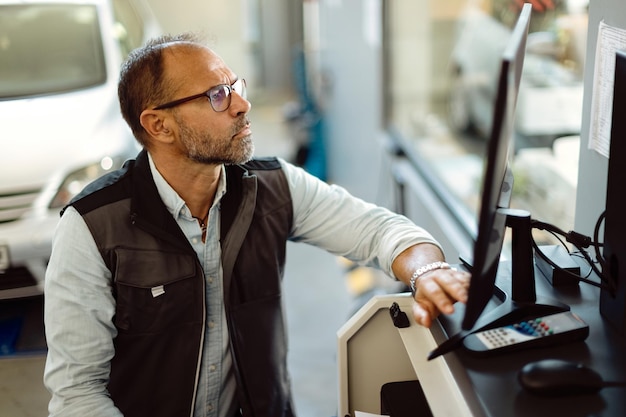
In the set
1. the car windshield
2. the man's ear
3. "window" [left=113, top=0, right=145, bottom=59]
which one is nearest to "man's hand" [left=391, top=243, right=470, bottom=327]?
the man's ear

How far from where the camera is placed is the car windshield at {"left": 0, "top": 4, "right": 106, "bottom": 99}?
6.27 feet

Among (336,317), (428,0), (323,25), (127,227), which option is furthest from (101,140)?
(323,25)

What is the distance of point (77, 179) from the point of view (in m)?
2.12

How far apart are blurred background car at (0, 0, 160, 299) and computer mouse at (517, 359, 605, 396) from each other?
1208 millimetres

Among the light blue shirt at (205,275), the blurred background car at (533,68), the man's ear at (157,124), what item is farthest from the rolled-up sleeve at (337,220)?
the blurred background car at (533,68)

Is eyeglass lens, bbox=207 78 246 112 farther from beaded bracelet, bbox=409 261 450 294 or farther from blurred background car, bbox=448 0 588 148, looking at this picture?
blurred background car, bbox=448 0 588 148

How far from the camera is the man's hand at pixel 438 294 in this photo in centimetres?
133

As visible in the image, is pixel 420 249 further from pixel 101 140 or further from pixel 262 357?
pixel 101 140

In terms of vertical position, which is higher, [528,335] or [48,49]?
[48,49]

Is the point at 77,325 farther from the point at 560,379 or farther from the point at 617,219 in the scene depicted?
the point at 617,219

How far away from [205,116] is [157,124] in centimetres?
11

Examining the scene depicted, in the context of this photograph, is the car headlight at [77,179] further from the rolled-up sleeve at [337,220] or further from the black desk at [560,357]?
the black desk at [560,357]

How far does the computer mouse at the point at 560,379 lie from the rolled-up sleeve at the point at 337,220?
637mm

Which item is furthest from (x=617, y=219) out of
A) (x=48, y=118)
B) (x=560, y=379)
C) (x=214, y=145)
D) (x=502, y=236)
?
(x=48, y=118)
